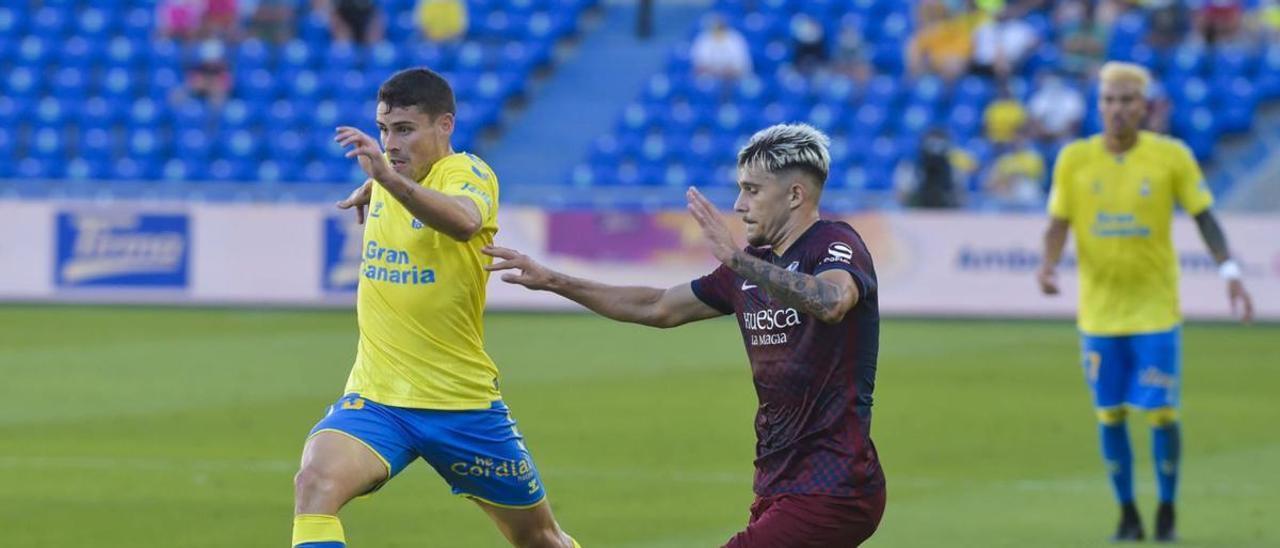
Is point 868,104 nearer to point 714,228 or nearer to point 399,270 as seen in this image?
point 399,270

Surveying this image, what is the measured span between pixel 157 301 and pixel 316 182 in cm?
482

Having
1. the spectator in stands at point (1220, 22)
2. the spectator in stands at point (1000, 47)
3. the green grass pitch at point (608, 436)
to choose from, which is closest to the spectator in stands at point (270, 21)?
the green grass pitch at point (608, 436)

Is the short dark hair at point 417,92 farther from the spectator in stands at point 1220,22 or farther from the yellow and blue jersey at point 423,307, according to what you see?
the spectator in stands at point 1220,22

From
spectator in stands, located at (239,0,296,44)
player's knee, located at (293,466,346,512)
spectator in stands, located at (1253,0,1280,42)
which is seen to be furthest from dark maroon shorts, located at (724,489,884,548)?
spectator in stands, located at (239,0,296,44)

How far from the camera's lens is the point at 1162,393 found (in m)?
9.86

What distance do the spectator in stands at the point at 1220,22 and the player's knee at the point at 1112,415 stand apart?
19.0m

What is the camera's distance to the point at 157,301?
24.0 metres

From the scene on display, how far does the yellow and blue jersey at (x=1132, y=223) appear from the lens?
9.97m

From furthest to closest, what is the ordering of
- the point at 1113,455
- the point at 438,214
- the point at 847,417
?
the point at 1113,455, the point at 438,214, the point at 847,417

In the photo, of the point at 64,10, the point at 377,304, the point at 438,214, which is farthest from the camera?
the point at 64,10

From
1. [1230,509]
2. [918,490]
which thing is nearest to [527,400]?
[918,490]

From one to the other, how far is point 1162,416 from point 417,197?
493 centimetres

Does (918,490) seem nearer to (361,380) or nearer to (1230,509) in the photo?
(1230,509)

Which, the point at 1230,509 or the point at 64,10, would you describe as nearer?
the point at 1230,509
